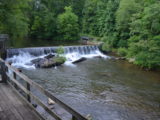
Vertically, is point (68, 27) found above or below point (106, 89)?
above

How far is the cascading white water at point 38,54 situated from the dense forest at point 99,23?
1.59 meters

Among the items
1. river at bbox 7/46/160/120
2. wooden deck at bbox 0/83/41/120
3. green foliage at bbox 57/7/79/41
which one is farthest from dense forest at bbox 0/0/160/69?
wooden deck at bbox 0/83/41/120

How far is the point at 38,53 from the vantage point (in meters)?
17.2

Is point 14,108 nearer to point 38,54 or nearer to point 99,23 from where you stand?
point 38,54

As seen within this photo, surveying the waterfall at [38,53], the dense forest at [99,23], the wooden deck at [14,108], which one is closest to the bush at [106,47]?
the dense forest at [99,23]

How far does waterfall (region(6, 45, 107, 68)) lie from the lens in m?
14.8

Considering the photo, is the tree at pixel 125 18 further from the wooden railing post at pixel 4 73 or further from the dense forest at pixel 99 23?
the wooden railing post at pixel 4 73

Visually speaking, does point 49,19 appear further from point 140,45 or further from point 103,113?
point 103,113

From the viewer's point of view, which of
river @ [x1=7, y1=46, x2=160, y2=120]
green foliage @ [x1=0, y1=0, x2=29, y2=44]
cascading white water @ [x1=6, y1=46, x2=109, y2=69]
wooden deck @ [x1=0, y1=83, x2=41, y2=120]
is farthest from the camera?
cascading white water @ [x1=6, y1=46, x2=109, y2=69]

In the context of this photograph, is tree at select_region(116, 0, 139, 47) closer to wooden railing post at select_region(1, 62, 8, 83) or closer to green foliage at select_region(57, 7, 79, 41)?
green foliage at select_region(57, 7, 79, 41)

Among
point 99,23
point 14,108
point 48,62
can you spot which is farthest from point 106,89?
point 99,23

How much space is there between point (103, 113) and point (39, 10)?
24584mm

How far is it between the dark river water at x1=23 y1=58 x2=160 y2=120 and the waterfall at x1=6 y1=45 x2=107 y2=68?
2706 millimetres

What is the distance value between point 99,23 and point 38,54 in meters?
12.7
